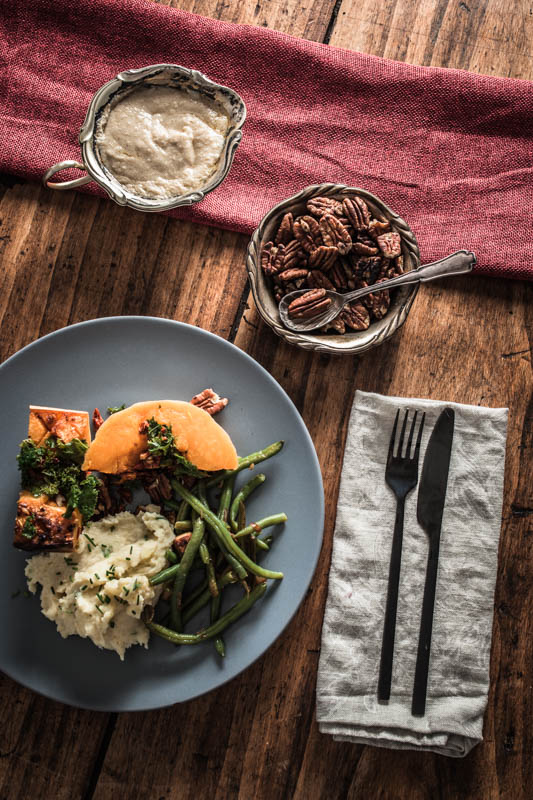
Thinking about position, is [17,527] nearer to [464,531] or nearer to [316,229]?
[316,229]

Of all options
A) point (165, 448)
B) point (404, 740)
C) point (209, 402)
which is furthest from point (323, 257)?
point (404, 740)

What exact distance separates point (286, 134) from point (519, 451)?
5.86 feet

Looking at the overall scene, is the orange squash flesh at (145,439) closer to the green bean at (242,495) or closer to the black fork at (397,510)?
the green bean at (242,495)

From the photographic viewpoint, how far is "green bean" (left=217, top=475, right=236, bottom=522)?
2.57m

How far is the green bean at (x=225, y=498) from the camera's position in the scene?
2572 mm

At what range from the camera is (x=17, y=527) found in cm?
242

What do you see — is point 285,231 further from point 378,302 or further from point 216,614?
point 216,614

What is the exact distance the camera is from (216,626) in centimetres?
251

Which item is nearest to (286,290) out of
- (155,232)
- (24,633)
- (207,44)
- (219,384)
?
(219,384)

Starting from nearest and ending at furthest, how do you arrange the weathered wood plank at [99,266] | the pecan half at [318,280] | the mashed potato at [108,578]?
the mashed potato at [108,578]
the pecan half at [318,280]
the weathered wood plank at [99,266]

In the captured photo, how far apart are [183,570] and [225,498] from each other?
0.32 meters

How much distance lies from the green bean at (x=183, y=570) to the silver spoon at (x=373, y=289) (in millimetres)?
909

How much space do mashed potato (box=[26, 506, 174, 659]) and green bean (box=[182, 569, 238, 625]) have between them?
136 mm

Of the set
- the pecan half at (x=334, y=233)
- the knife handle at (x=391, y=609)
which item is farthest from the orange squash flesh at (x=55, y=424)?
the knife handle at (x=391, y=609)
